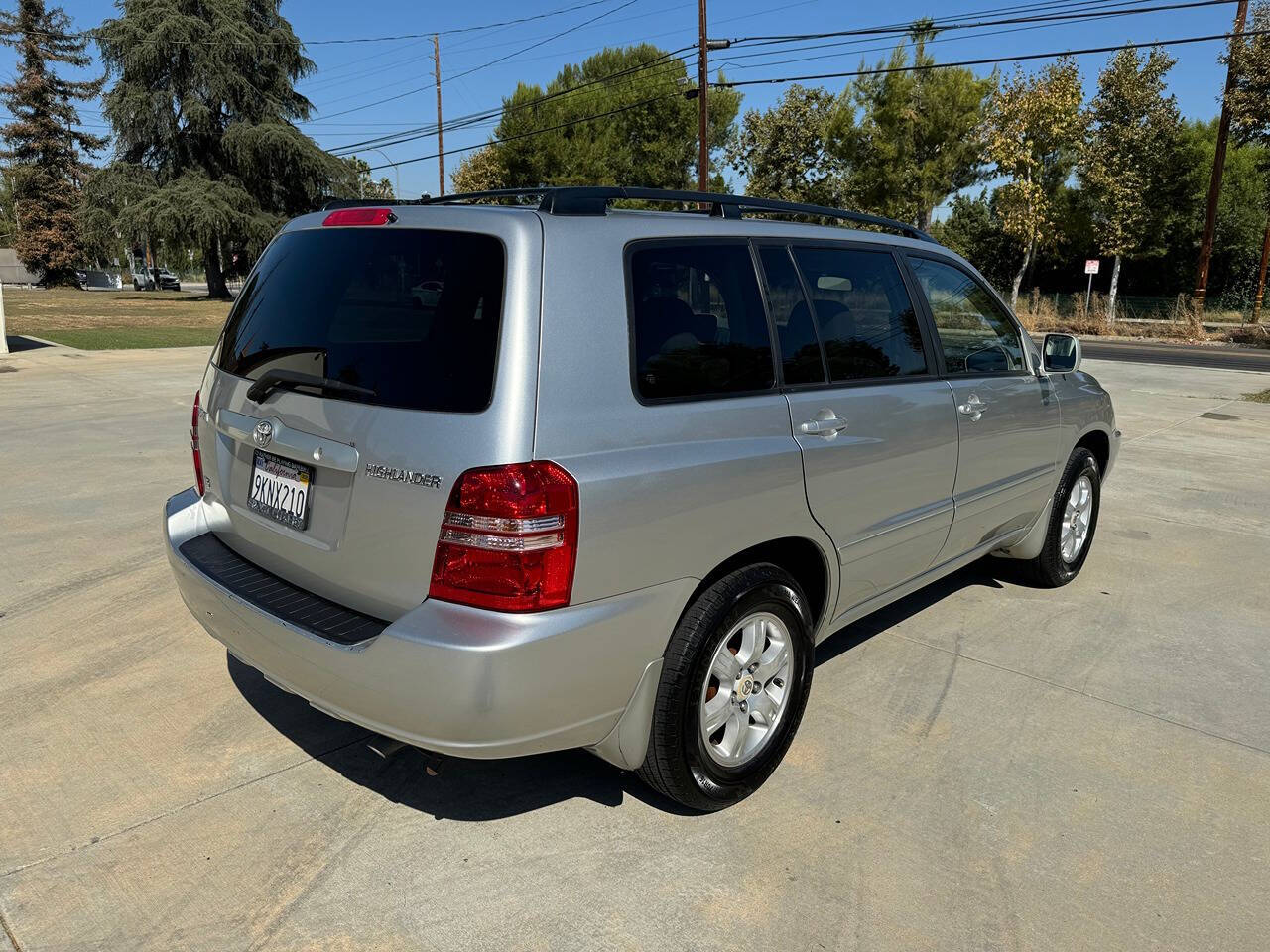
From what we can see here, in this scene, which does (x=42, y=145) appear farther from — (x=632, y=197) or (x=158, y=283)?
(x=632, y=197)

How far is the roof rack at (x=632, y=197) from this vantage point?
2504 millimetres

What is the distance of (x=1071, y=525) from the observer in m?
4.91

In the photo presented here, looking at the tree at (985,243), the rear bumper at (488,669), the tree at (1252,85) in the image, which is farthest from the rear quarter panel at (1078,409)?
the tree at (985,243)

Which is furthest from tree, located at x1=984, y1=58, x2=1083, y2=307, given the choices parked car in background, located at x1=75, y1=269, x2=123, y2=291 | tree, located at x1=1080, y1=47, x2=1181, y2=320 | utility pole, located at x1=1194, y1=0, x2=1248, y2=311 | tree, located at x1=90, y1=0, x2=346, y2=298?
parked car in background, located at x1=75, y1=269, x2=123, y2=291

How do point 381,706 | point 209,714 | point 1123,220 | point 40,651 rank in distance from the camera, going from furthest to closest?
point 1123,220 → point 40,651 → point 209,714 → point 381,706

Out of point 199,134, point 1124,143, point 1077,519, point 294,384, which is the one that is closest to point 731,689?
point 294,384

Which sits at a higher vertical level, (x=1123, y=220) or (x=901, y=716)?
(x=1123, y=220)

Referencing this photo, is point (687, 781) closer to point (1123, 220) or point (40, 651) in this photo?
point (40, 651)

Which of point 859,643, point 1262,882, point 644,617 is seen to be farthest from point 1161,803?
point 644,617

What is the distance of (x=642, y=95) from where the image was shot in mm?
48844

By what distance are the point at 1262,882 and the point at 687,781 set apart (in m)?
1.60

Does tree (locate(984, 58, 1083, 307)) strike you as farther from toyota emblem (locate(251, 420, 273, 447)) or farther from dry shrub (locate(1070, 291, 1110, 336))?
toyota emblem (locate(251, 420, 273, 447))

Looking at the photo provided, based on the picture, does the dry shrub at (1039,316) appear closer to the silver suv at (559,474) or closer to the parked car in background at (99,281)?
the silver suv at (559,474)

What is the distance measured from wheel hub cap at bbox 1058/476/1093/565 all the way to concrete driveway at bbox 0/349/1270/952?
381 millimetres
